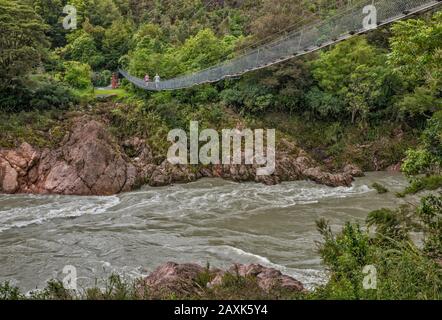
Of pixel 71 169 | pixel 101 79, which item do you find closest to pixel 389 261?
pixel 71 169

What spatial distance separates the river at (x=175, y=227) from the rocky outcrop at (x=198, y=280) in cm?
81

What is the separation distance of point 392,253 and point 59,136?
10.1 metres

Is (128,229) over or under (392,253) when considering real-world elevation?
under

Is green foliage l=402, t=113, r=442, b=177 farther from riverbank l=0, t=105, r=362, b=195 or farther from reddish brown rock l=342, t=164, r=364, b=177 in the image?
reddish brown rock l=342, t=164, r=364, b=177

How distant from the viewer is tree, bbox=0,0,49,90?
12828 millimetres

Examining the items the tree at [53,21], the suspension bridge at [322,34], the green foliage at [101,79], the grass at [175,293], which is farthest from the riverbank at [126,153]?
the tree at [53,21]

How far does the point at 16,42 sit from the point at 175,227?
8377 millimetres

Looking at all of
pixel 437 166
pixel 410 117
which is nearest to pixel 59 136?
pixel 437 166

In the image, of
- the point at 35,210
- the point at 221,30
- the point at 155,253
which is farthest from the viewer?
the point at 221,30

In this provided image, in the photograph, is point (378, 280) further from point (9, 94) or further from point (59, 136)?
point (9, 94)

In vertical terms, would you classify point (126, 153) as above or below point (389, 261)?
above

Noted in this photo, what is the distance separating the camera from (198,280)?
535 cm

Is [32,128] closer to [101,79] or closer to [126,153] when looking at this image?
[126,153]

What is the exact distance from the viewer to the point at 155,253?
7.55 metres
